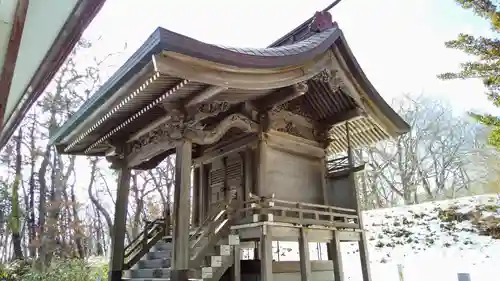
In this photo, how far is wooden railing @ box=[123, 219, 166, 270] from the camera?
23.9 ft

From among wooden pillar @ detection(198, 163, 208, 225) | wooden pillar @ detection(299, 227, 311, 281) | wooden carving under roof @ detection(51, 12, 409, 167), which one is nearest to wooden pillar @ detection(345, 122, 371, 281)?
wooden carving under roof @ detection(51, 12, 409, 167)

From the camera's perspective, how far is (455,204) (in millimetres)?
15758

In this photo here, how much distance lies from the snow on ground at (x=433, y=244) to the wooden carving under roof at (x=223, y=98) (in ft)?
15.9

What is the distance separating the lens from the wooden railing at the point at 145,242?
23.9 ft

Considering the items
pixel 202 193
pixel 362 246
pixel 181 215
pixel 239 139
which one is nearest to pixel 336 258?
pixel 362 246

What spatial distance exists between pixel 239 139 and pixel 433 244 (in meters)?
9.60

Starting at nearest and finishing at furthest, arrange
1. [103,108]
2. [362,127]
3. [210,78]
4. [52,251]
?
[210,78] → [103,108] → [362,127] → [52,251]

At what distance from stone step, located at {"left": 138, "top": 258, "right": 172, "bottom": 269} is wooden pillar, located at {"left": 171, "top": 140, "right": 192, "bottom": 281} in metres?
1.01

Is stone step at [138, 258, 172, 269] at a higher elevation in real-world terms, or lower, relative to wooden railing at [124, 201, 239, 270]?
lower

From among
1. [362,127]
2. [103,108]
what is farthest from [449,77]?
[103,108]

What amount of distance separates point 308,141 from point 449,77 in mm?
3095

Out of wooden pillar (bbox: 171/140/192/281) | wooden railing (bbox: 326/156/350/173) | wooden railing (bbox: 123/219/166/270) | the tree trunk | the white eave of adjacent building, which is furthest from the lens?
the tree trunk

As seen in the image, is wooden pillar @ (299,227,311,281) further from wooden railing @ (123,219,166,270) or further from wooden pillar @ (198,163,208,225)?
wooden railing @ (123,219,166,270)

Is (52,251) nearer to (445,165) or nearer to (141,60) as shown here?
(141,60)
